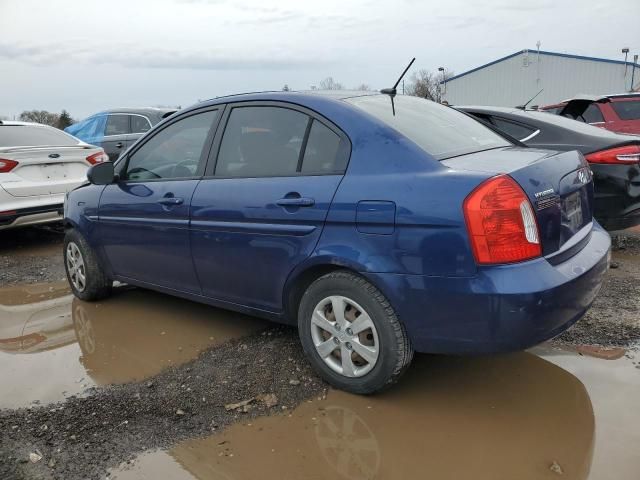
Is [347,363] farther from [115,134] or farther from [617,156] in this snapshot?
[115,134]

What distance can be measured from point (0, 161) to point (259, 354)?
15.2 feet

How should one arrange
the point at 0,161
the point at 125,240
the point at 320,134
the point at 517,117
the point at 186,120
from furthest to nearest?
the point at 0,161, the point at 517,117, the point at 125,240, the point at 186,120, the point at 320,134

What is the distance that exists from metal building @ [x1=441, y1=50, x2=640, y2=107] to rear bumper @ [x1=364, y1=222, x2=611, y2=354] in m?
36.0

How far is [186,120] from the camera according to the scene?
13.0 feet

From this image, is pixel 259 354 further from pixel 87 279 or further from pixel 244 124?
pixel 87 279

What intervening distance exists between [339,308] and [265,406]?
661 mm

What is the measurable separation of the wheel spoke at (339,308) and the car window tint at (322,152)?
0.69m

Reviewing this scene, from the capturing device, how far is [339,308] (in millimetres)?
2949

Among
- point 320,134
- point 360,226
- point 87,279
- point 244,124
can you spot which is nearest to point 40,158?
point 87,279

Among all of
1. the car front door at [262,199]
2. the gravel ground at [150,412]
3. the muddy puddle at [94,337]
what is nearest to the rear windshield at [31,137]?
the muddy puddle at [94,337]

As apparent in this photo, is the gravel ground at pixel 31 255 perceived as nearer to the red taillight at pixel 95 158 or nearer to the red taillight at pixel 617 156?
the red taillight at pixel 95 158

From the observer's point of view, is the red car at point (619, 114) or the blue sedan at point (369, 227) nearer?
the blue sedan at point (369, 227)

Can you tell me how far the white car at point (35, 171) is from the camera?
21.2ft

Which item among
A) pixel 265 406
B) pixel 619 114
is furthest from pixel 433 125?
pixel 619 114
